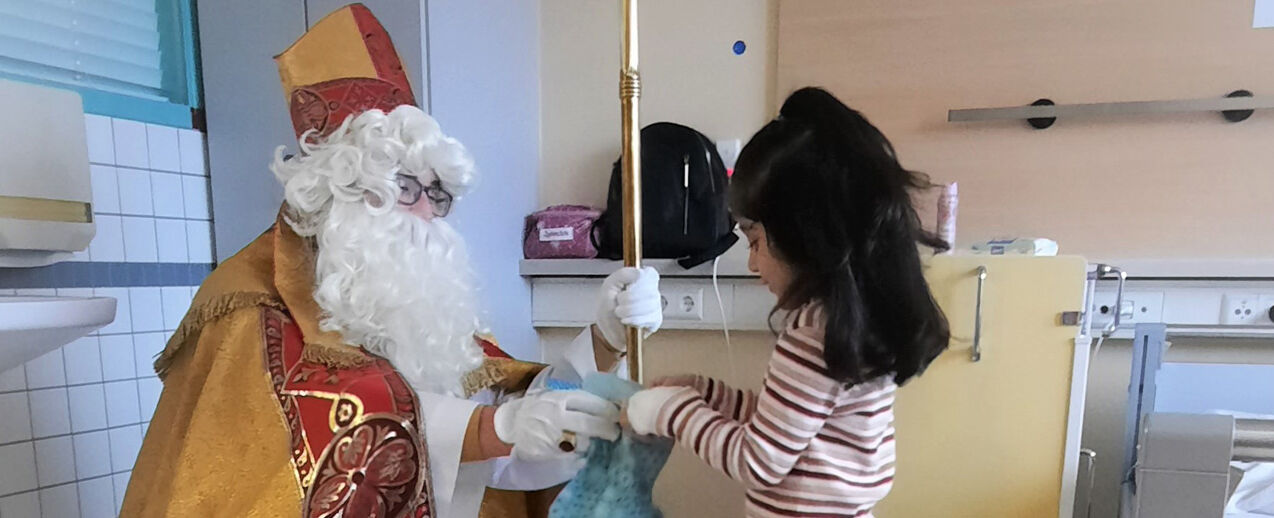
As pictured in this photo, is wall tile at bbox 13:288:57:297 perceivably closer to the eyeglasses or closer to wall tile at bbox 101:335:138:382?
wall tile at bbox 101:335:138:382

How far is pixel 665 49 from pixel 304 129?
1014mm

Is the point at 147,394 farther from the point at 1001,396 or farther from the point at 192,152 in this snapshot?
the point at 1001,396

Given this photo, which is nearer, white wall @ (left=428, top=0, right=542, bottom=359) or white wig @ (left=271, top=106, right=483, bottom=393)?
white wig @ (left=271, top=106, right=483, bottom=393)

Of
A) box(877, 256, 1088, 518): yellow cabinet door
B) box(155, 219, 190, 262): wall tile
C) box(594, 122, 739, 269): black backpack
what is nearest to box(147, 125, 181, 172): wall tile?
box(155, 219, 190, 262): wall tile

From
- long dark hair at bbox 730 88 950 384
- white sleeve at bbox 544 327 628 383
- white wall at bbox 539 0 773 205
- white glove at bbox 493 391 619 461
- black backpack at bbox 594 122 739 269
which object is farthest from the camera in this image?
white wall at bbox 539 0 773 205

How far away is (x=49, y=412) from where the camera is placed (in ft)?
4.69

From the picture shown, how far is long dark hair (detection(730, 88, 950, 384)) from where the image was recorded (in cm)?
77

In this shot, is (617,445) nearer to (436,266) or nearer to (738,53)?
(436,266)

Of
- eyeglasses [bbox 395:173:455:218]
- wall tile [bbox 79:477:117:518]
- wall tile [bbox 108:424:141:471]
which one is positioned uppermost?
eyeglasses [bbox 395:173:455:218]

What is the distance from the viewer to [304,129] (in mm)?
1129

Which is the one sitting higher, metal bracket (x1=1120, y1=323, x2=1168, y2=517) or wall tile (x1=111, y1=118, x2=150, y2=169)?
wall tile (x1=111, y1=118, x2=150, y2=169)

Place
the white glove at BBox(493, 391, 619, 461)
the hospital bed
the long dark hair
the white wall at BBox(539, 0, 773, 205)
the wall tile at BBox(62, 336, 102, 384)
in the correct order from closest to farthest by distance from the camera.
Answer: the hospital bed, the long dark hair, the white glove at BBox(493, 391, 619, 461), the wall tile at BBox(62, 336, 102, 384), the white wall at BBox(539, 0, 773, 205)

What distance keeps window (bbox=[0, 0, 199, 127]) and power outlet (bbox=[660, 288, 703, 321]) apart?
118cm

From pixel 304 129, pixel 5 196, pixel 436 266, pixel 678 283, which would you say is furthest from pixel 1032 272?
pixel 5 196
